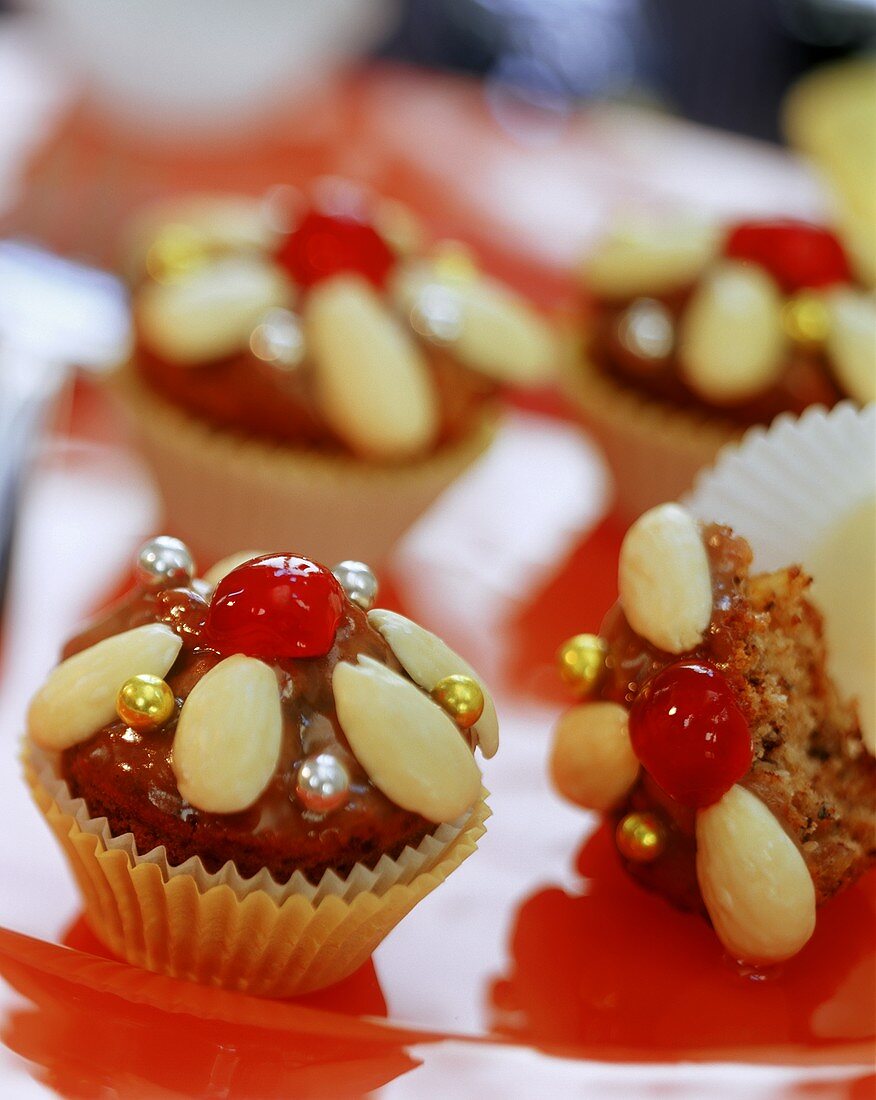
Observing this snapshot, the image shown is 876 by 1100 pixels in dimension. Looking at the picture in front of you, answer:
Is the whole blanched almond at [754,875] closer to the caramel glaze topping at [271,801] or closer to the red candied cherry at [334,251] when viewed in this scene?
the caramel glaze topping at [271,801]

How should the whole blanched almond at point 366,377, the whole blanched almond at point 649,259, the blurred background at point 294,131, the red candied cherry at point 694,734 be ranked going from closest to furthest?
the red candied cherry at point 694,734 < the whole blanched almond at point 366,377 < the whole blanched almond at point 649,259 < the blurred background at point 294,131

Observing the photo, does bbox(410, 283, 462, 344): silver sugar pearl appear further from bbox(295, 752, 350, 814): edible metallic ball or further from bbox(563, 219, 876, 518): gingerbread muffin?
bbox(295, 752, 350, 814): edible metallic ball

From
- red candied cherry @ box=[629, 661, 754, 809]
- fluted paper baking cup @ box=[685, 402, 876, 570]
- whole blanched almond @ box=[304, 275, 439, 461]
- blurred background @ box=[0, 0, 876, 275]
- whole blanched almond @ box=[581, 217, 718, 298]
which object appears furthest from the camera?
blurred background @ box=[0, 0, 876, 275]

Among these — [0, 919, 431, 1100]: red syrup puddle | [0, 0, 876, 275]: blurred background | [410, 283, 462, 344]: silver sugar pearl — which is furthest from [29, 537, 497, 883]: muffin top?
[0, 0, 876, 275]: blurred background

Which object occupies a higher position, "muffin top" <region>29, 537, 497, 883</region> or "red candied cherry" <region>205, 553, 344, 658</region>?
"red candied cherry" <region>205, 553, 344, 658</region>

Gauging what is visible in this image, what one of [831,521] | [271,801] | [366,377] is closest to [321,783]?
[271,801]

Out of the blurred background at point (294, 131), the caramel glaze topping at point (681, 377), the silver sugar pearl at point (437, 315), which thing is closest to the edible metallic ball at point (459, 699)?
the silver sugar pearl at point (437, 315)

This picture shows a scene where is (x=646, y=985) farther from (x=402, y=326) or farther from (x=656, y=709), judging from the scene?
(x=402, y=326)
